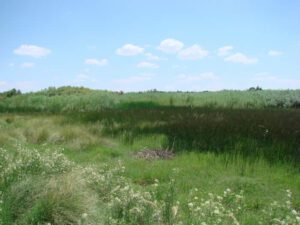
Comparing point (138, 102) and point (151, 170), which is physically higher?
point (138, 102)

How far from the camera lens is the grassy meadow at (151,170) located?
17.4 ft

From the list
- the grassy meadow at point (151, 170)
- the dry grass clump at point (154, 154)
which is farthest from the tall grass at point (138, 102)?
the dry grass clump at point (154, 154)

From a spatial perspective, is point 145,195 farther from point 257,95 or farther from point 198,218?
point 257,95

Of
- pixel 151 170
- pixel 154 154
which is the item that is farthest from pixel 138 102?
pixel 151 170

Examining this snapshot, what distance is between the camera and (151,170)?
9703mm

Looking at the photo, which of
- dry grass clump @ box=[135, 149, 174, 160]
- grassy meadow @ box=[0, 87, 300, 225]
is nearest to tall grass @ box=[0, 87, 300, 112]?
Answer: grassy meadow @ box=[0, 87, 300, 225]

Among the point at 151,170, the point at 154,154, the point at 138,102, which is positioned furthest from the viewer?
the point at 138,102

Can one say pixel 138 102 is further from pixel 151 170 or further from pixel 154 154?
pixel 151 170

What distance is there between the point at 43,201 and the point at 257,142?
26.5 ft

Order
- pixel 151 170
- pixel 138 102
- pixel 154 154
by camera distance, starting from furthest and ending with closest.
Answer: pixel 138 102 < pixel 154 154 < pixel 151 170

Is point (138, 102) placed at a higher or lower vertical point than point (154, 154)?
higher

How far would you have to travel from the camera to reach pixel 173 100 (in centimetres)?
3322

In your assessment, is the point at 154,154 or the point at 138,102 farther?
the point at 138,102

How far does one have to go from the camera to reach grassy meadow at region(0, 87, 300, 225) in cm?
529
